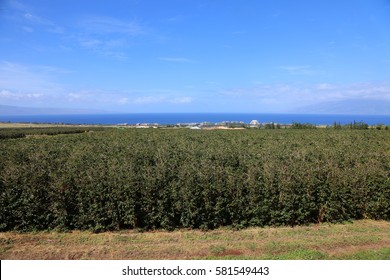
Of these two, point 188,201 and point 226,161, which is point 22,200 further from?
point 226,161

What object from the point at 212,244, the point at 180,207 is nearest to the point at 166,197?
the point at 180,207

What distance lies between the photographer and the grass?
546cm

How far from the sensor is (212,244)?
5906 mm

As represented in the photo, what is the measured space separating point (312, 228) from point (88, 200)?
18.6 feet

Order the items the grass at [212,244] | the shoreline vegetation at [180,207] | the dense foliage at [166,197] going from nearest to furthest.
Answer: the grass at [212,244]
the shoreline vegetation at [180,207]
the dense foliage at [166,197]

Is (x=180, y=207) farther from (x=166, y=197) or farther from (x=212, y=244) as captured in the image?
(x=212, y=244)

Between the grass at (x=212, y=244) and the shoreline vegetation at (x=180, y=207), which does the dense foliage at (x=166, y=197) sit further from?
the grass at (x=212, y=244)

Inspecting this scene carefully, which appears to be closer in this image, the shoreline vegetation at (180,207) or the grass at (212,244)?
the grass at (212,244)

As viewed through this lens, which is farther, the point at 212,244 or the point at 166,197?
the point at 166,197

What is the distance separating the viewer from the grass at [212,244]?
5457 millimetres

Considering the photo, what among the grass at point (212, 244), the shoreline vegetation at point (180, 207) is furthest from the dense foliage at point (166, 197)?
the grass at point (212, 244)

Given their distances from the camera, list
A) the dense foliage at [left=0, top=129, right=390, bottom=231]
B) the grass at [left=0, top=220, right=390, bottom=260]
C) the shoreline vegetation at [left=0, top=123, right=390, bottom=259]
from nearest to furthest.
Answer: the grass at [left=0, top=220, right=390, bottom=260], the shoreline vegetation at [left=0, top=123, right=390, bottom=259], the dense foliage at [left=0, top=129, right=390, bottom=231]

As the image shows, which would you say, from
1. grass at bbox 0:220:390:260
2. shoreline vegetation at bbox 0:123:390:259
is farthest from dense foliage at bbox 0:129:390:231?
→ grass at bbox 0:220:390:260

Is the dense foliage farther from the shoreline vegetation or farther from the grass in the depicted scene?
the grass
